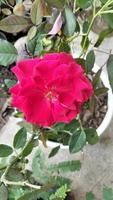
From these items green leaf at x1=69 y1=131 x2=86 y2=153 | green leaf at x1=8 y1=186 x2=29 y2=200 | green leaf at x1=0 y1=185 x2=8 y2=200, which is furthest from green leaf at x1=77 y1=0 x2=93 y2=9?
green leaf at x1=8 y1=186 x2=29 y2=200

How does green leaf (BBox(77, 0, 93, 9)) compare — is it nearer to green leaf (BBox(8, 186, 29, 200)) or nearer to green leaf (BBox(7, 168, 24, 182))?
green leaf (BBox(7, 168, 24, 182))

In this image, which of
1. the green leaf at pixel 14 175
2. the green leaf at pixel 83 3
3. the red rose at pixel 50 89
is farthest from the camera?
the green leaf at pixel 14 175

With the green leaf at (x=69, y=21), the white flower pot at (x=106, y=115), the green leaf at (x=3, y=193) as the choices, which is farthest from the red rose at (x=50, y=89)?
the white flower pot at (x=106, y=115)

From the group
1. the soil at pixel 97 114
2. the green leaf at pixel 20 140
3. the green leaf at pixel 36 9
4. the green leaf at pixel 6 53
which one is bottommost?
the soil at pixel 97 114

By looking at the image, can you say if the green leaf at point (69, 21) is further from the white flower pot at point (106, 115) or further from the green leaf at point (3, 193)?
the white flower pot at point (106, 115)

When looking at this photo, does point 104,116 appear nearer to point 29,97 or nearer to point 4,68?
point 4,68

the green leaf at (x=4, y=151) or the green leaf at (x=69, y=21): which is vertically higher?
the green leaf at (x=69, y=21)

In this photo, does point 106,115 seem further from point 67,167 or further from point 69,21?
point 69,21

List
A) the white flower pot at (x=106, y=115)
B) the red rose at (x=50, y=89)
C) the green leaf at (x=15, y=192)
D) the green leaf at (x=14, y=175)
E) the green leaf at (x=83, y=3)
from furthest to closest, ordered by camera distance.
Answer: the white flower pot at (x=106, y=115), the green leaf at (x=15, y=192), the green leaf at (x=14, y=175), the green leaf at (x=83, y=3), the red rose at (x=50, y=89)
